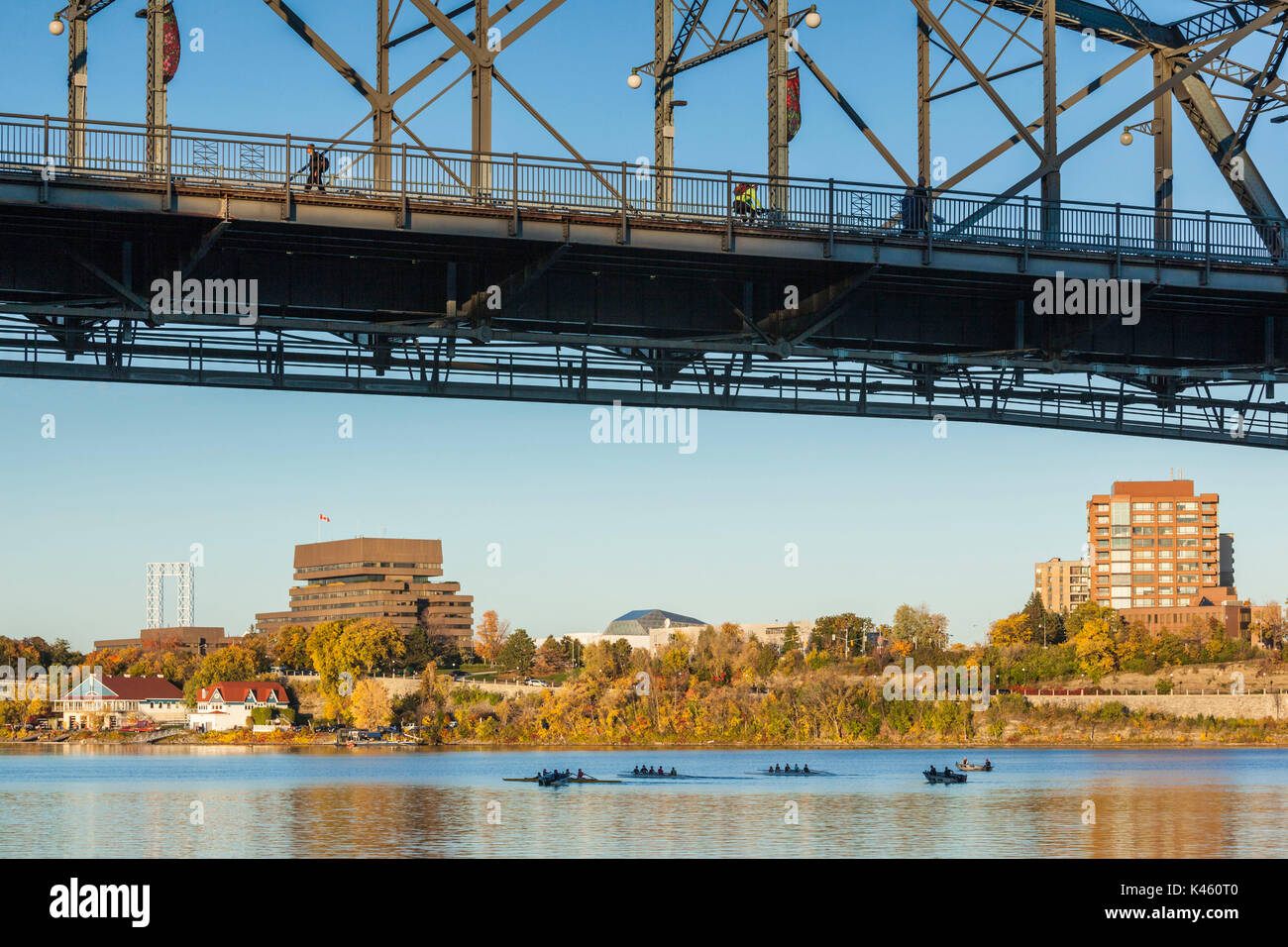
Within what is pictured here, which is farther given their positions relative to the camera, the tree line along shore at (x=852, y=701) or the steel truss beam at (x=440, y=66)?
the tree line along shore at (x=852, y=701)

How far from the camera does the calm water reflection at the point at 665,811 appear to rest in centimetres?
6831

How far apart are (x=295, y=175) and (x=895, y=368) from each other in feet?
70.7

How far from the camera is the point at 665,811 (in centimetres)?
8575

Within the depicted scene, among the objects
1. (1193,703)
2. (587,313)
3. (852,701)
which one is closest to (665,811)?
(587,313)

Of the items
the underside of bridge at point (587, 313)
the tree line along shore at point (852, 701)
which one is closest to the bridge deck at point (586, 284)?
the underside of bridge at point (587, 313)

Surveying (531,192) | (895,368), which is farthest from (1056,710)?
(531,192)

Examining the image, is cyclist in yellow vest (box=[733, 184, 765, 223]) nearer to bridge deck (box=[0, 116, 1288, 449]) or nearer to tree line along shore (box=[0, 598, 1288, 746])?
bridge deck (box=[0, 116, 1288, 449])

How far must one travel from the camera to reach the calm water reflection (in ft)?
224

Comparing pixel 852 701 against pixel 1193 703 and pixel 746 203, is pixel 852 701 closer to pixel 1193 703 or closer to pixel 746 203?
pixel 1193 703

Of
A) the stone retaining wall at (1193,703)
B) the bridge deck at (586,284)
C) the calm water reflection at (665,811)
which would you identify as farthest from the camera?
the stone retaining wall at (1193,703)

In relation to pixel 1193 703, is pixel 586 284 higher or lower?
higher

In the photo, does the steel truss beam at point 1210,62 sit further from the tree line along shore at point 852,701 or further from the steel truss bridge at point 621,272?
the tree line along shore at point 852,701

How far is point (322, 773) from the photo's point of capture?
133 metres
